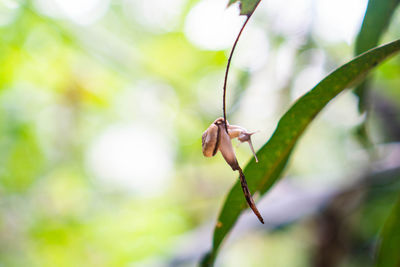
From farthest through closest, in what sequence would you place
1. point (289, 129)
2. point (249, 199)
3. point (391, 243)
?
point (391, 243)
point (289, 129)
point (249, 199)

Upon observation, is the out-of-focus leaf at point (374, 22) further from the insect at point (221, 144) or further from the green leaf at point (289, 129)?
the insect at point (221, 144)

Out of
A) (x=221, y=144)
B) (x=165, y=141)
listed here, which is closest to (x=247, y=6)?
(x=221, y=144)

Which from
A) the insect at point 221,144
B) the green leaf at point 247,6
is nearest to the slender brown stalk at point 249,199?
the insect at point 221,144

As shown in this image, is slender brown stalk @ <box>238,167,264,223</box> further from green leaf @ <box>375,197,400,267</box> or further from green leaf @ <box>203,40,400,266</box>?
green leaf @ <box>375,197,400,267</box>

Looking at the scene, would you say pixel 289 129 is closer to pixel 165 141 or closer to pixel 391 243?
pixel 391 243

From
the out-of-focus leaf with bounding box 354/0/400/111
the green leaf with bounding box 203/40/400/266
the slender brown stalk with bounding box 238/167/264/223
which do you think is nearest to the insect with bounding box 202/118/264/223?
the slender brown stalk with bounding box 238/167/264/223

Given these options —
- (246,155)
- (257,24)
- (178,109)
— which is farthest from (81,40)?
(246,155)

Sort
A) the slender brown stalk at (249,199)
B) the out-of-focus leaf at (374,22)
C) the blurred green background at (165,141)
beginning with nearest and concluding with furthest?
the slender brown stalk at (249,199)
the out-of-focus leaf at (374,22)
the blurred green background at (165,141)
